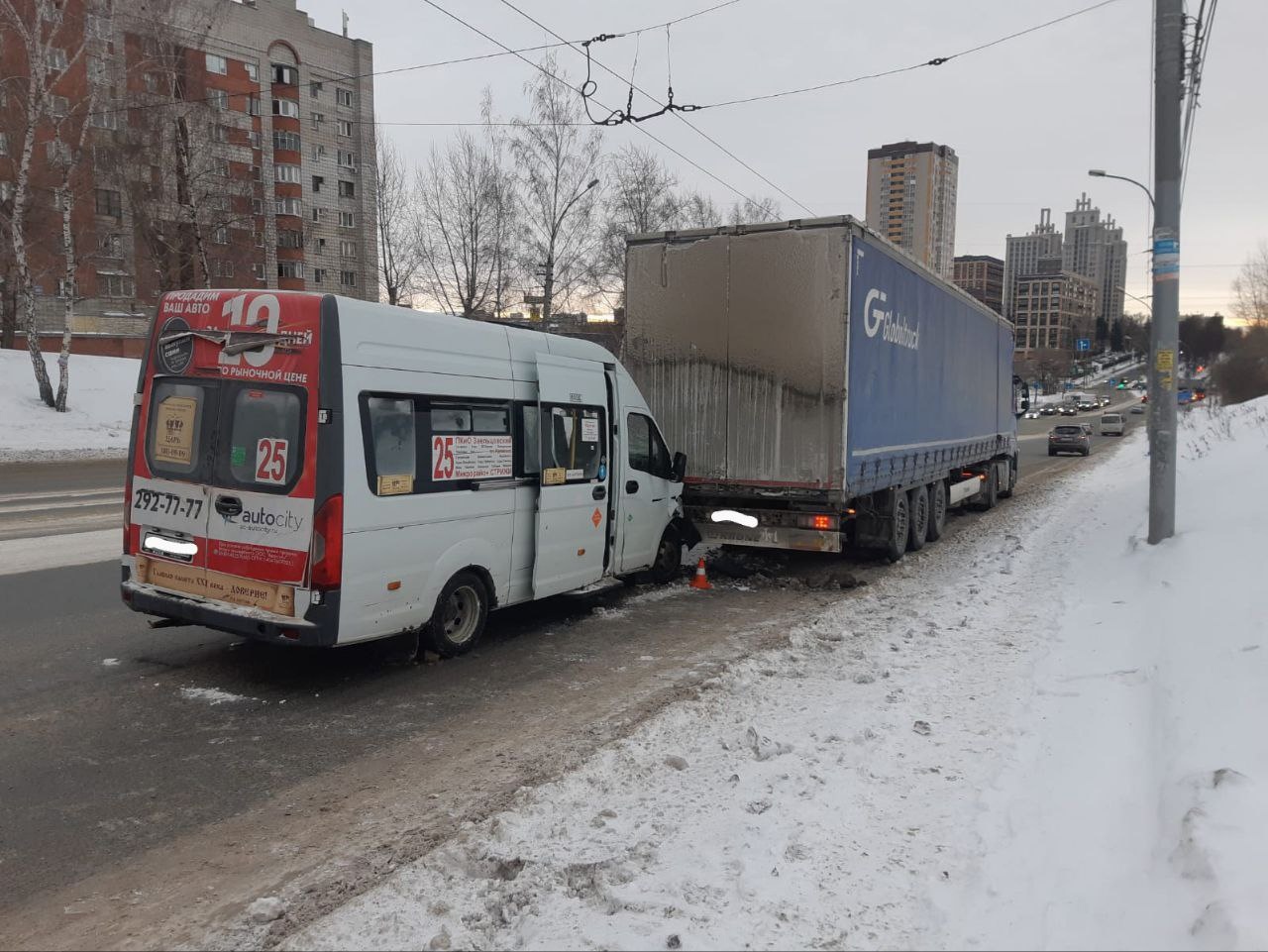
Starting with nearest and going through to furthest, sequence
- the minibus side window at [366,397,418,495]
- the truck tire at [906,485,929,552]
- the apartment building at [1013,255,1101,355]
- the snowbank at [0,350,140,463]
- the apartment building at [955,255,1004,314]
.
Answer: the minibus side window at [366,397,418,495] → the truck tire at [906,485,929,552] → the snowbank at [0,350,140,463] → the apartment building at [955,255,1004,314] → the apartment building at [1013,255,1101,355]

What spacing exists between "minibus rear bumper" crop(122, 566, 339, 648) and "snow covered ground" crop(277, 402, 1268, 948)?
6.33 ft

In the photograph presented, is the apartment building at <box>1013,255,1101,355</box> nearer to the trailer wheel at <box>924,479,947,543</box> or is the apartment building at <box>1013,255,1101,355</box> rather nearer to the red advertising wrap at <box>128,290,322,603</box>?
the trailer wheel at <box>924,479,947,543</box>

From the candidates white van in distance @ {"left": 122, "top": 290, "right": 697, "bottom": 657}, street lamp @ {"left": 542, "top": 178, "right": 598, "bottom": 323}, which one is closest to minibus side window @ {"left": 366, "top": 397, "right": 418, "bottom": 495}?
white van in distance @ {"left": 122, "top": 290, "right": 697, "bottom": 657}

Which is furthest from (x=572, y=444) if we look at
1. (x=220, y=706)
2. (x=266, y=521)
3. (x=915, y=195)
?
(x=915, y=195)

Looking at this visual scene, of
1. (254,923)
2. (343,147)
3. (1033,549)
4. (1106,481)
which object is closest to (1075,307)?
(343,147)

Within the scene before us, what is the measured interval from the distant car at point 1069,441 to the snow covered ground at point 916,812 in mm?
30240

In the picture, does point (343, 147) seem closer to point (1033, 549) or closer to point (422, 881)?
point (1033, 549)

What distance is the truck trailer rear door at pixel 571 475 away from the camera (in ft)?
24.1

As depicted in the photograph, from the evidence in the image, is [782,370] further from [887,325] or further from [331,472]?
[331,472]

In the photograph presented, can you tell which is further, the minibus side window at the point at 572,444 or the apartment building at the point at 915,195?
the apartment building at the point at 915,195

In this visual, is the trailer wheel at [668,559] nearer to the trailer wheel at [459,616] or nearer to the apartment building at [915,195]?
the trailer wheel at [459,616]

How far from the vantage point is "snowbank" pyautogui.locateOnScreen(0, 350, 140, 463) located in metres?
22.9

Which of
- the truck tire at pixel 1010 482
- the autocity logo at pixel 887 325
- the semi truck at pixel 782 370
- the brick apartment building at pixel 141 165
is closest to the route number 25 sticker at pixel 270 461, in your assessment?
the semi truck at pixel 782 370

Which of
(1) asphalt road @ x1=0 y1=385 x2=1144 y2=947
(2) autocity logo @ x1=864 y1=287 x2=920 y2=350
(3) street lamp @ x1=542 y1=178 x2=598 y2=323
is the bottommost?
(1) asphalt road @ x1=0 y1=385 x2=1144 y2=947
